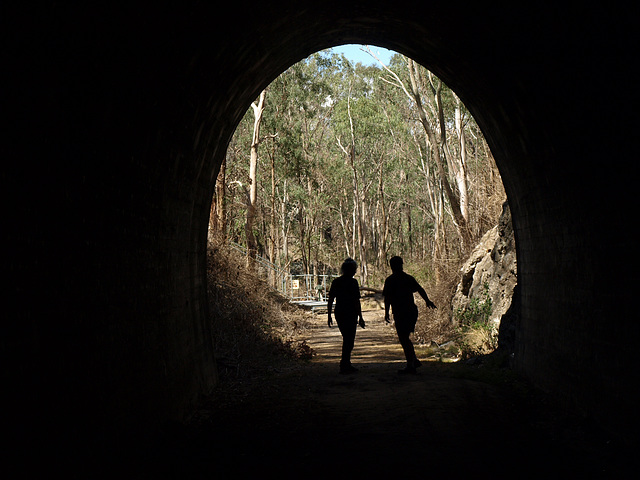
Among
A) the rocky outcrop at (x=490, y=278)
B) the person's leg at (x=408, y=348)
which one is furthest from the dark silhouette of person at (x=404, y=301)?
the rocky outcrop at (x=490, y=278)

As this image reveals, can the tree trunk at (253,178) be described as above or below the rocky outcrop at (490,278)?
above

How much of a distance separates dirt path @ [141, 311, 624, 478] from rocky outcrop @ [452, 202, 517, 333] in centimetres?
453

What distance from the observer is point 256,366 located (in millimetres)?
10539

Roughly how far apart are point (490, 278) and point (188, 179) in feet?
28.6

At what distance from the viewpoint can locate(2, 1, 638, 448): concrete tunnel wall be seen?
3.20m

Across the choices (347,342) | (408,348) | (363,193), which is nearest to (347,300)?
(347,342)

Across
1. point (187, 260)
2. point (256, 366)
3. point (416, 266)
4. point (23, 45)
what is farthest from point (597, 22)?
point (416, 266)

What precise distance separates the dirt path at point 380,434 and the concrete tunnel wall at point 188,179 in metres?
0.42

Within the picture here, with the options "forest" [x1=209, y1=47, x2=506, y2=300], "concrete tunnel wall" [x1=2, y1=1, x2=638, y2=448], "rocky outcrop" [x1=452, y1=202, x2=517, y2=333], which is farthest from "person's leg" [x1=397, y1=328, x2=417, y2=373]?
"forest" [x1=209, y1=47, x2=506, y2=300]

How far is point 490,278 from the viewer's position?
44.5 ft

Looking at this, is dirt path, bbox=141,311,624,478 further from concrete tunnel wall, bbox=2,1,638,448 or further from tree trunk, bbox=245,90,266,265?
tree trunk, bbox=245,90,266,265

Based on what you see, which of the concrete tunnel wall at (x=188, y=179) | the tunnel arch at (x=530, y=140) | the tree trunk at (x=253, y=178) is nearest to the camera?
the concrete tunnel wall at (x=188, y=179)

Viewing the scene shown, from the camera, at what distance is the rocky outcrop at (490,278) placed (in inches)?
500

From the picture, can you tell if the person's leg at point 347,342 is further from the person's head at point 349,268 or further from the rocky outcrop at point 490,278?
the rocky outcrop at point 490,278
